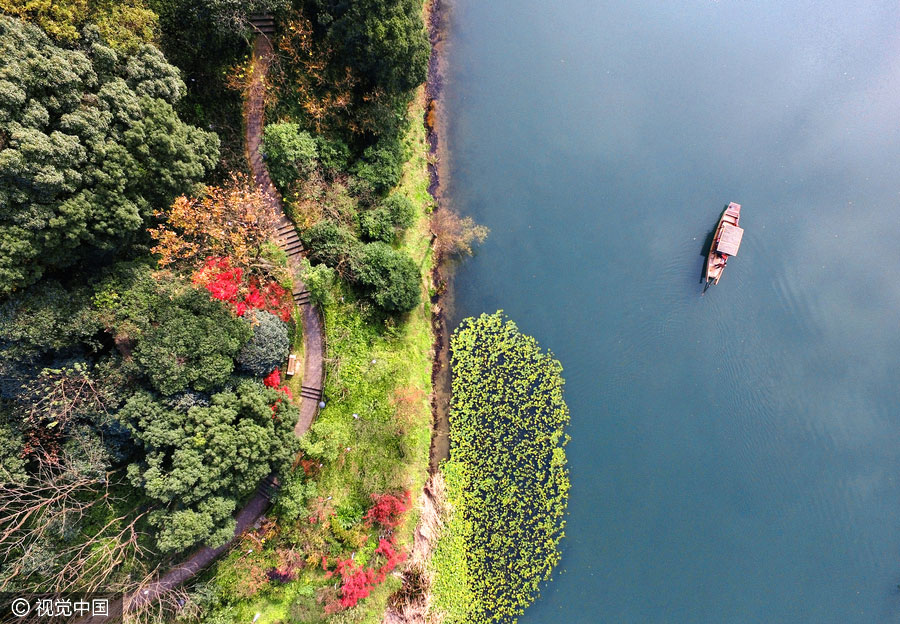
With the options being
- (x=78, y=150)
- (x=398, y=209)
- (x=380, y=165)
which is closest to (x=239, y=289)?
(x=78, y=150)

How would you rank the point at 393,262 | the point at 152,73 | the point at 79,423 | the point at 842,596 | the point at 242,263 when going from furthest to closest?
the point at 842,596 → the point at 393,262 → the point at 242,263 → the point at 79,423 → the point at 152,73

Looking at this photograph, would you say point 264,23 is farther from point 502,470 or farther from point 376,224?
point 502,470

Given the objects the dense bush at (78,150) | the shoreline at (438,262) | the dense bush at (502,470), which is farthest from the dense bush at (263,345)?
the dense bush at (502,470)

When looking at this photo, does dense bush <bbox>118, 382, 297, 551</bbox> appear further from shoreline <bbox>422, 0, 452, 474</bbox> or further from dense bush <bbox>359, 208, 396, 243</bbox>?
dense bush <bbox>359, 208, 396, 243</bbox>

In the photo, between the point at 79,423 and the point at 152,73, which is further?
the point at 79,423

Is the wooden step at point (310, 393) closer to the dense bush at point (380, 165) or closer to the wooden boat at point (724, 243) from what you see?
the dense bush at point (380, 165)

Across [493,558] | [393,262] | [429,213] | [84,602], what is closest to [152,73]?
[393,262]

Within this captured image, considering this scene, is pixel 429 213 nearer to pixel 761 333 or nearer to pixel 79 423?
pixel 79 423
